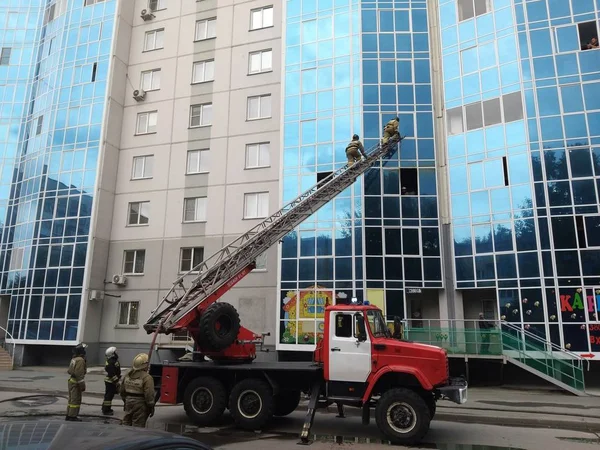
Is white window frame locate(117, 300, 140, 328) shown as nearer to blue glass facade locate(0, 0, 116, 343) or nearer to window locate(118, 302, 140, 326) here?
window locate(118, 302, 140, 326)

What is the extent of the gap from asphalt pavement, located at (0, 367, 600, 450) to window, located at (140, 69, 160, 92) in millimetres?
19106

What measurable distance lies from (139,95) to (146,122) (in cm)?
168

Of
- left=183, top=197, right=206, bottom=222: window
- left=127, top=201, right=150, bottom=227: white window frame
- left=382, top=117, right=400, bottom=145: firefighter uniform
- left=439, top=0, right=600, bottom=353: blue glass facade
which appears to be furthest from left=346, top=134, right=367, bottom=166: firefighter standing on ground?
left=127, top=201, right=150, bottom=227: white window frame

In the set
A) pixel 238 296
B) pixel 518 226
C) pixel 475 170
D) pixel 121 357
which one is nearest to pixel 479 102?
pixel 475 170

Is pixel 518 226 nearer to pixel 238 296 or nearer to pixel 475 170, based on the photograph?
pixel 475 170

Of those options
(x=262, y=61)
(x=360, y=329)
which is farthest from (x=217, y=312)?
(x=262, y=61)

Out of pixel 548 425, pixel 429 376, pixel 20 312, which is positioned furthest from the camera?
pixel 20 312

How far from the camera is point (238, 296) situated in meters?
22.9

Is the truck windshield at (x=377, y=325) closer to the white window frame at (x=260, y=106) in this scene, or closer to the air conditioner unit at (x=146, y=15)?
the white window frame at (x=260, y=106)

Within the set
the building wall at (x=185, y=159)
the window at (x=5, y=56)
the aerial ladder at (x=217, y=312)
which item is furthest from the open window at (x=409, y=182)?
the window at (x=5, y=56)

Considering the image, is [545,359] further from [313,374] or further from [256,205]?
[256,205]

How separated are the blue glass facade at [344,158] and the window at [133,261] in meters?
8.88

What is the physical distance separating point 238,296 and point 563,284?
14.6m

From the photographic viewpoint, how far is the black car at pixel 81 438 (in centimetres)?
241
